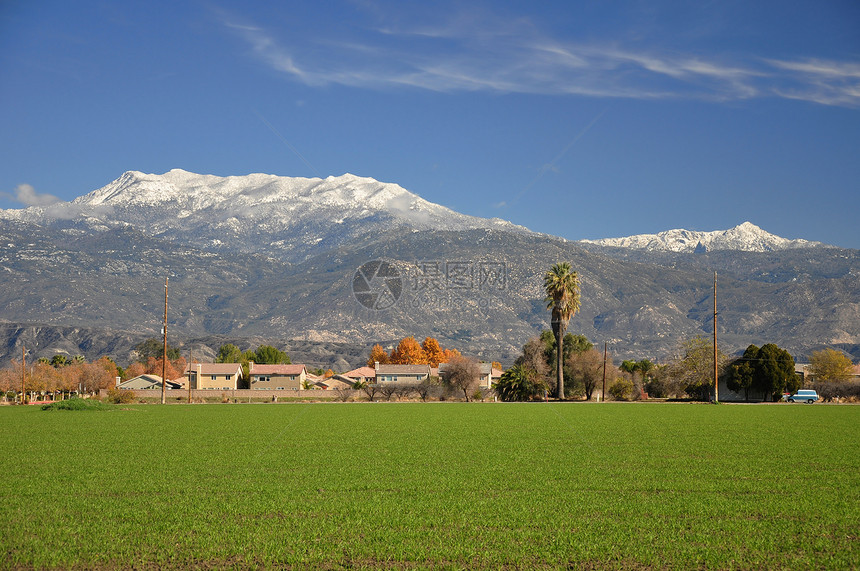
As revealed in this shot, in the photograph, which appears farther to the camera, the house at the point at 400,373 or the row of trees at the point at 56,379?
the house at the point at 400,373

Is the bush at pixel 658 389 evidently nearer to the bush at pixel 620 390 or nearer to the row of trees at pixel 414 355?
the bush at pixel 620 390

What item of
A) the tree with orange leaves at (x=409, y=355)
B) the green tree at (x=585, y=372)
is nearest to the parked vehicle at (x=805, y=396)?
the green tree at (x=585, y=372)

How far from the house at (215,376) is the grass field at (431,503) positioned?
303 feet

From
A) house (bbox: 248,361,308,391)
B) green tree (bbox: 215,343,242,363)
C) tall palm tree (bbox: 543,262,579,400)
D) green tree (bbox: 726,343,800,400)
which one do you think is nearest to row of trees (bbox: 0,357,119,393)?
house (bbox: 248,361,308,391)

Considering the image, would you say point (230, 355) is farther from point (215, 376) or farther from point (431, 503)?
point (431, 503)

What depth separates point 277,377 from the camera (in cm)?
12169

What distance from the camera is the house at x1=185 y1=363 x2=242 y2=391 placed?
119062 mm

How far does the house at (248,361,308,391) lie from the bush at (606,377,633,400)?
50.0 meters

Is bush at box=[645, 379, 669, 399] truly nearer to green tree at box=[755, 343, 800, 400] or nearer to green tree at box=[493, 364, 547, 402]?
Answer: green tree at box=[755, 343, 800, 400]

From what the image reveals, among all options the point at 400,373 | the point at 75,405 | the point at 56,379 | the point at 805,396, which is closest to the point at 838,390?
the point at 805,396

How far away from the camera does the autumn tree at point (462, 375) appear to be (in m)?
88.1

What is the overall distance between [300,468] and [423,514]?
23.3 ft

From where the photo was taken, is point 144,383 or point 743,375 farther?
point 144,383

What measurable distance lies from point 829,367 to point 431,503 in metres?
108
